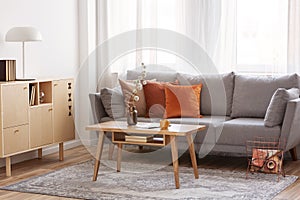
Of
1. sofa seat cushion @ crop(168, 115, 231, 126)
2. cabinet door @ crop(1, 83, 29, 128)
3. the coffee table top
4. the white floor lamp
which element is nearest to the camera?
the coffee table top

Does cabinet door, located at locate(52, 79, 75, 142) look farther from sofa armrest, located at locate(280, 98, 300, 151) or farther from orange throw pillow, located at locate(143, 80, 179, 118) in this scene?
sofa armrest, located at locate(280, 98, 300, 151)

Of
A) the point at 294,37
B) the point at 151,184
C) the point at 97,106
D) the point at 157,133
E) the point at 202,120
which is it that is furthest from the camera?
the point at 294,37

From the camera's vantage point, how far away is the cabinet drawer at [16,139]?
5.38 metres

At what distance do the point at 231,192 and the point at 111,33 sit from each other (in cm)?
316

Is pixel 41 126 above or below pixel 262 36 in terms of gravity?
below

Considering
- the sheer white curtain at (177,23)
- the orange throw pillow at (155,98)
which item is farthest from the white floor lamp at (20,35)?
the sheer white curtain at (177,23)

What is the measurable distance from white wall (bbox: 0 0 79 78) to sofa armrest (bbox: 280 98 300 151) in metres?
2.58

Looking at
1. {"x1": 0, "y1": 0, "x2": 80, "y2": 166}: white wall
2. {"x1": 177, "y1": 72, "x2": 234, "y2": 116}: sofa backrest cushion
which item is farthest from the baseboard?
{"x1": 177, "y1": 72, "x2": 234, "y2": 116}: sofa backrest cushion

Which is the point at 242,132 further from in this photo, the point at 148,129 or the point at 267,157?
the point at 148,129

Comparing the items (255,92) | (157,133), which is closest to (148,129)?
(157,133)

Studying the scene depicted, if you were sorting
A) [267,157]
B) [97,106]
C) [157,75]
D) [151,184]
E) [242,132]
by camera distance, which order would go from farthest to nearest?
[157,75], [97,106], [242,132], [267,157], [151,184]

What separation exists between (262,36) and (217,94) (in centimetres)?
90

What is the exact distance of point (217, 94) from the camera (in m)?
6.31

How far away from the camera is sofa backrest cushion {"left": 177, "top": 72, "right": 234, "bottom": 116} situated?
20.7 feet
